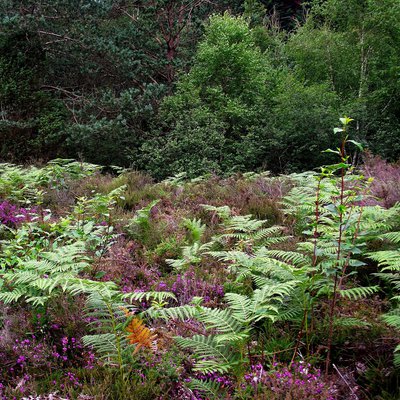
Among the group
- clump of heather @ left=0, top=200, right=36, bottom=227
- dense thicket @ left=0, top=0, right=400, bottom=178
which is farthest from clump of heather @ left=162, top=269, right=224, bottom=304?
dense thicket @ left=0, top=0, right=400, bottom=178

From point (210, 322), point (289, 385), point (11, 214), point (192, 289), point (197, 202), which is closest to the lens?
point (289, 385)

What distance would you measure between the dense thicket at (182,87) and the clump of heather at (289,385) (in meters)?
10.7

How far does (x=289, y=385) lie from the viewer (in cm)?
206

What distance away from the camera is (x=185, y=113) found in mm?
13680

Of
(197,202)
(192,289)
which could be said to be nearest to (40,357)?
(192,289)

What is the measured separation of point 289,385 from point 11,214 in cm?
434

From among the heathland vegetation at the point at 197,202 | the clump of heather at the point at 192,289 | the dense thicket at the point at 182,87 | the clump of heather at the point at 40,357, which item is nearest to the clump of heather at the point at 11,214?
the heathland vegetation at the point at 197,202

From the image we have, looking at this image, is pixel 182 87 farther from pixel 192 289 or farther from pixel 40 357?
pixel 40 357

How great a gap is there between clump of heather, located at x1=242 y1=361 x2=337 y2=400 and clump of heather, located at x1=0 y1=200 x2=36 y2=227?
12.3 feet

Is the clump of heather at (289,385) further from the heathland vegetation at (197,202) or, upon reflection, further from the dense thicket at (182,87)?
the dense thicket at (182,87)

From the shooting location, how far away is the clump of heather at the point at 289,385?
2023 millimetres

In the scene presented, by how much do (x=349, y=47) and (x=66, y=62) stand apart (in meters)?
11.1

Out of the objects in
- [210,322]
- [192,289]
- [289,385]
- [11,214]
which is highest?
[289,385]

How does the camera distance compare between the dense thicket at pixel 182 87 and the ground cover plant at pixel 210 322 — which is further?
the dense thicket at pixel 182 87
